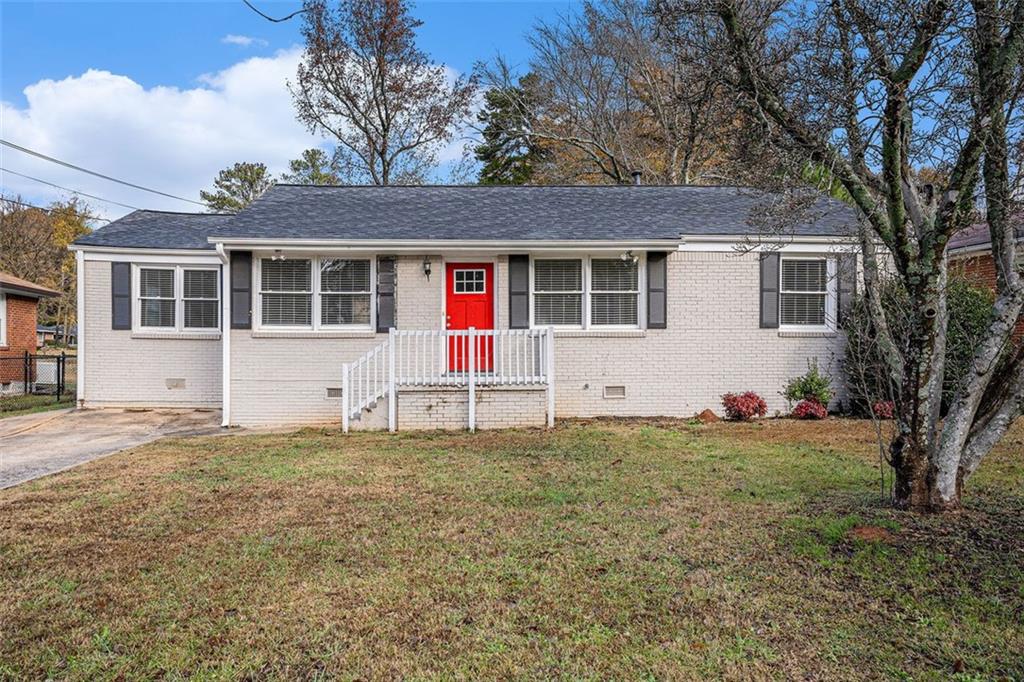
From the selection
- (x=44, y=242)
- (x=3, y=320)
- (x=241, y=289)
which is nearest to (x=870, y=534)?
(x=241, y=289)

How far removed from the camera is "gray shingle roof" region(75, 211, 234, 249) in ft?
36.5

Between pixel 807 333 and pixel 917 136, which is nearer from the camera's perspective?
pixel 917 136

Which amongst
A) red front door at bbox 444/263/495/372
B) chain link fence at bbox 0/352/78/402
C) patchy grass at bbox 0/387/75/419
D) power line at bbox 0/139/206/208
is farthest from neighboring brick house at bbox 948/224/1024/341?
power line at bbox 0/139/206/208

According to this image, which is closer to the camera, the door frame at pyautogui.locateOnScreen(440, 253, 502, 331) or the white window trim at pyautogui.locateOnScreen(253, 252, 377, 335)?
the white window trim at pyautogui.locateOnScreen(253, 252, 377, 335)

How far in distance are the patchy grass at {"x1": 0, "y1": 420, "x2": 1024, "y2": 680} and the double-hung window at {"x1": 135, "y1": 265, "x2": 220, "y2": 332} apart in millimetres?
5847

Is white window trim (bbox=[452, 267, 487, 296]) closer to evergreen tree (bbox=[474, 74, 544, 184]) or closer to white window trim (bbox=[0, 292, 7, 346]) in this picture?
white window trim (bbox=[0, 292, 7, 346])

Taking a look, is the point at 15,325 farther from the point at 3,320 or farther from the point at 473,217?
the point at 473,217

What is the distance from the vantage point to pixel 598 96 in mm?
23109

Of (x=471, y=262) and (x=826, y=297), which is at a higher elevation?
(x=471, y=262)

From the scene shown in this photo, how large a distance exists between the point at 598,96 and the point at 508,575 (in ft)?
75.0

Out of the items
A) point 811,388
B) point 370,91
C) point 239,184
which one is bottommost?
point 811,388

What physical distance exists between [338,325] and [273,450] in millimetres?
3089

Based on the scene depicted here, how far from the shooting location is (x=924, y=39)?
3662 mm

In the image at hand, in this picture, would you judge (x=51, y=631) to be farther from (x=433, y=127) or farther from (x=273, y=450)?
(x=433, y=127)
